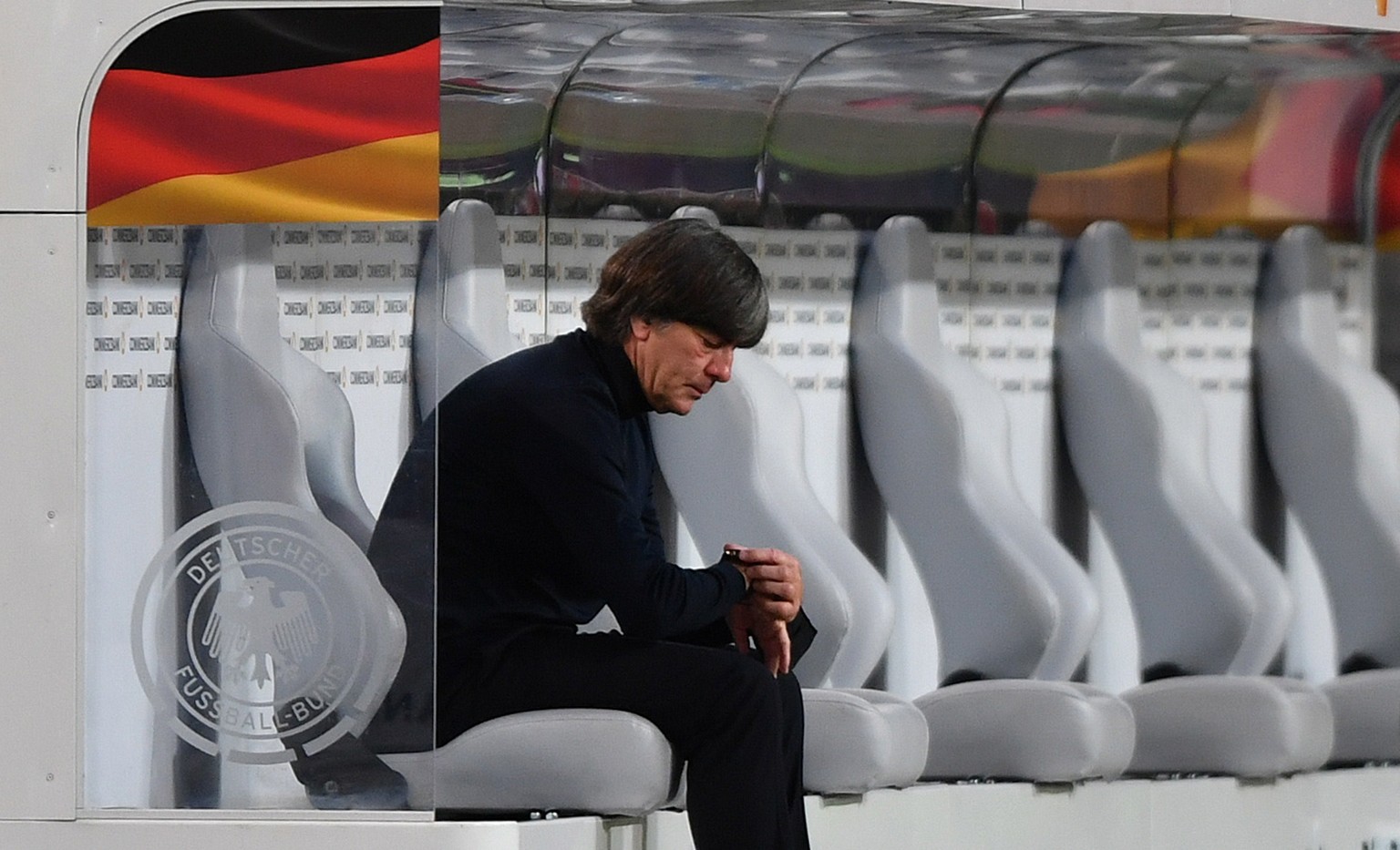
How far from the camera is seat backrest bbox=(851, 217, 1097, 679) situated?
12.0ft

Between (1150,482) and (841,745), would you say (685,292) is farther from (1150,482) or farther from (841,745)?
(1150,482)

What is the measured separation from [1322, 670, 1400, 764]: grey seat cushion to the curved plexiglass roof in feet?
3.03

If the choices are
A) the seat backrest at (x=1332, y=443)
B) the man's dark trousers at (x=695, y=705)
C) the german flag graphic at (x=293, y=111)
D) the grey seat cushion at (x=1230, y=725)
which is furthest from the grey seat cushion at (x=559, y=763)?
the seat backrest at (x=1332, y=443)

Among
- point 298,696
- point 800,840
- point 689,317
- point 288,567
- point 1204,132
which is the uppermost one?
point 1204,132

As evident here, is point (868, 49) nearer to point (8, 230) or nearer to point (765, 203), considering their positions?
point (765, 203)

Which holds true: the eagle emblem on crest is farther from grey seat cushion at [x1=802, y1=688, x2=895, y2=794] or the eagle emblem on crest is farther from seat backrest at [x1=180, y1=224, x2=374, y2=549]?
grey seat cushion at [x1=802, y1=688, x2=895, y2=794]

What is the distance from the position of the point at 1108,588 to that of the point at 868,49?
127 centimetres

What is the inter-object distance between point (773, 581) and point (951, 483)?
873 millimetres

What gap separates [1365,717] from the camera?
12.4ft

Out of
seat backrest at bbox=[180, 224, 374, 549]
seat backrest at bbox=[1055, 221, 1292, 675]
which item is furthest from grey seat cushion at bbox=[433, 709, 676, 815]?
seat backrest at bbox=[1055, 221, 1292, 675]

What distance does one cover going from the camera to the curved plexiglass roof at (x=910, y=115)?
3.07m

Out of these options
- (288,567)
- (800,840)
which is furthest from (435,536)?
(800,840)

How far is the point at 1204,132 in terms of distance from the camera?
12.5ft

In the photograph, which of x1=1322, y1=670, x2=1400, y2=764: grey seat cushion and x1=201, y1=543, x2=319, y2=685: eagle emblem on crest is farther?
x1=1322, y1=670, x2=1400, y2=764: grey seat cushion
